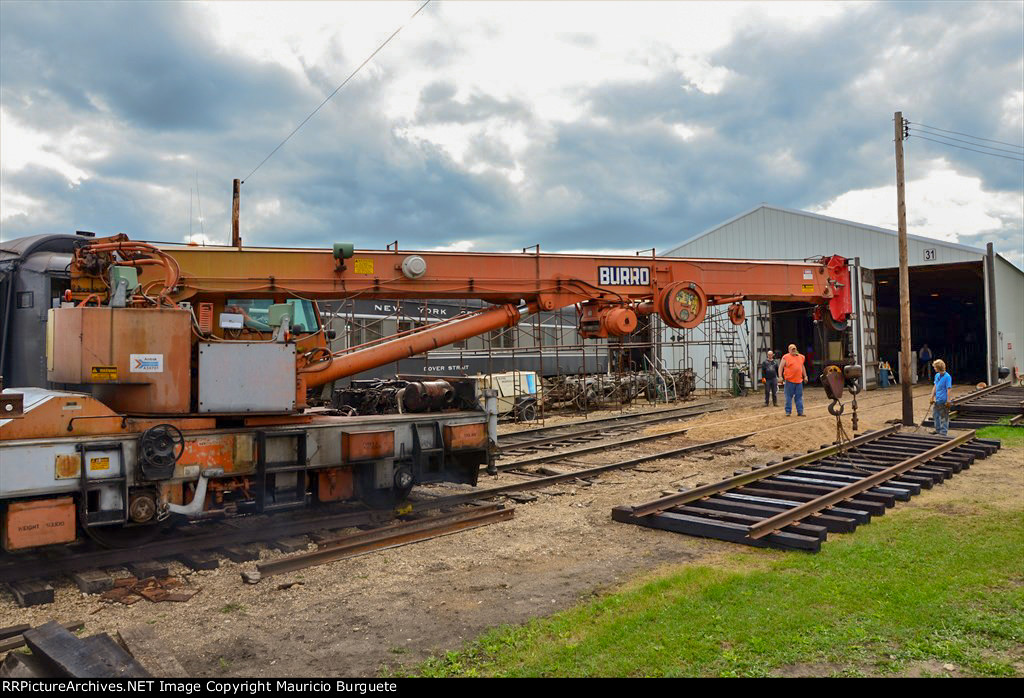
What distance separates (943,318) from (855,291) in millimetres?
20154

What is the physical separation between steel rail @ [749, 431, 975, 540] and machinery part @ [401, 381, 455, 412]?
4.02m

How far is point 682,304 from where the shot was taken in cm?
1122

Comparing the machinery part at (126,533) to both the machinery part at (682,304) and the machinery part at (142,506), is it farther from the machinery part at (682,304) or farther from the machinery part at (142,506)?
the machinery part at (682,304)

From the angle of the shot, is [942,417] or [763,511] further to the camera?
[942,417]

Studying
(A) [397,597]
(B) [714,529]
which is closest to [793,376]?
(B) [714,529]

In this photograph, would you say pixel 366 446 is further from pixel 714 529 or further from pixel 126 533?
pixel 714 529

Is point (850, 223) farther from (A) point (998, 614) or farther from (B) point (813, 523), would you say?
(A) point (998, 614)

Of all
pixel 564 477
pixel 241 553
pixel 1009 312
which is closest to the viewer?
pixel 241 553

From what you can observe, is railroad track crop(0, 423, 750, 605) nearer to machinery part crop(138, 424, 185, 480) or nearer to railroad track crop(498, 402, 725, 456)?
machinery part crop(138, 424, 185, 480)

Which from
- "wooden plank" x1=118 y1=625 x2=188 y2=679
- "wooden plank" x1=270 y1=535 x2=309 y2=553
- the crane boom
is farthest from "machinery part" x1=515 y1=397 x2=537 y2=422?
"wooden plank" x1=118 y1=625 x2=188 y2=679

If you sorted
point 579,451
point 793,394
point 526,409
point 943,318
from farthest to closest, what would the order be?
point 943,318
point 526,409
point 793,394
point 579,451

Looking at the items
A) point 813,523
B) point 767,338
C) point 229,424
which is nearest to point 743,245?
point 767,338

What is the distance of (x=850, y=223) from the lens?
29.3 m

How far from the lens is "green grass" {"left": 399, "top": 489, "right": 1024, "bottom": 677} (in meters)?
4.49
